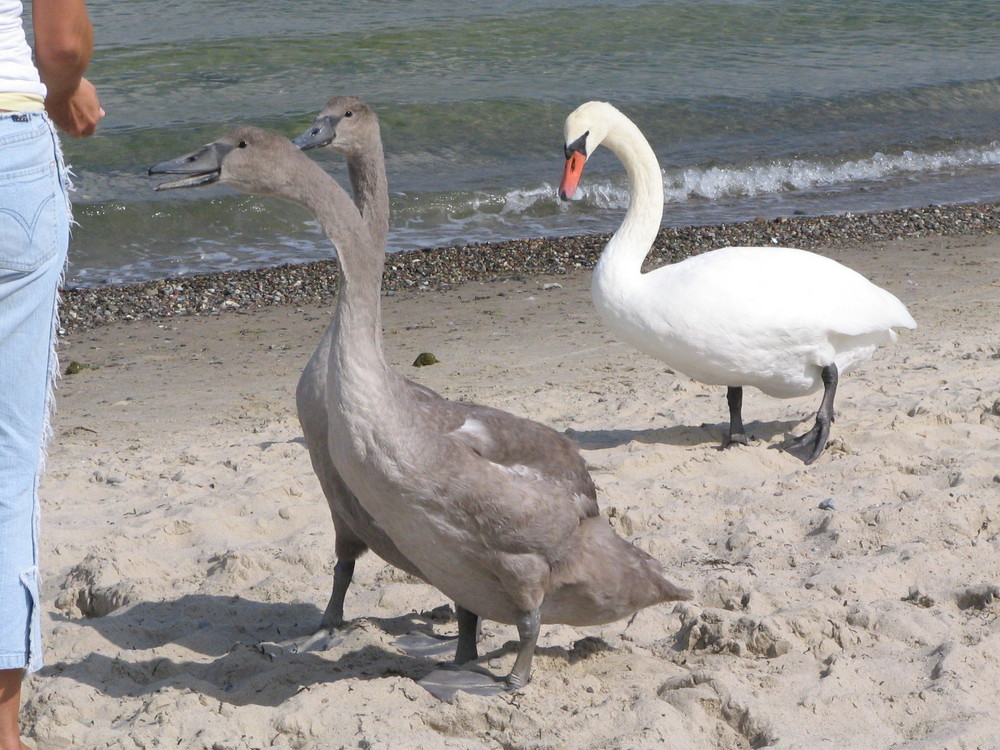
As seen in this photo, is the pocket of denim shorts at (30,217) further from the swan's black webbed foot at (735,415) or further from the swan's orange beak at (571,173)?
the swan's orange beak at (571,173)

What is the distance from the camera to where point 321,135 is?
4484 mm

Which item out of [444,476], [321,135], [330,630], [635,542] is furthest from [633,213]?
[444,476]

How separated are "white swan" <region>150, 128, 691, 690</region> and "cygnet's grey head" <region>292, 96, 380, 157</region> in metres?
1.00

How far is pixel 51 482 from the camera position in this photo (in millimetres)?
5734

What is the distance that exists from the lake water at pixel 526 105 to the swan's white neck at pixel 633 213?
536cm

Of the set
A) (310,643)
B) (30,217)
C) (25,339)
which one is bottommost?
(310,643)

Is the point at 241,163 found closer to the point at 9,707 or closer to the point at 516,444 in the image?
the point at 516,444

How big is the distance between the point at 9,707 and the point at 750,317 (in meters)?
3.74

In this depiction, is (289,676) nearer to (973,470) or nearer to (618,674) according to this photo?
(618,674)

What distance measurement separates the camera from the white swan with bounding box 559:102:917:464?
18.6 ft

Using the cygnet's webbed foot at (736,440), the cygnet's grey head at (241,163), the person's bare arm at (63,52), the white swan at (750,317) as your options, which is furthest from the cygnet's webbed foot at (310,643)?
the cygnet's webbed foot at (736,440)

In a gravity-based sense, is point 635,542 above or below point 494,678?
below

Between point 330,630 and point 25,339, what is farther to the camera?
point 330,630

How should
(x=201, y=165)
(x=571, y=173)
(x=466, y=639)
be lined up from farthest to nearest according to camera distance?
1. (x=571, y=173)
2. (x=466, y=639)
3. (x=201, y=165)
